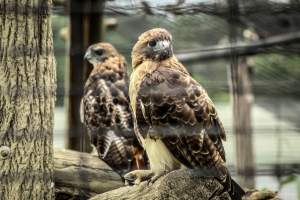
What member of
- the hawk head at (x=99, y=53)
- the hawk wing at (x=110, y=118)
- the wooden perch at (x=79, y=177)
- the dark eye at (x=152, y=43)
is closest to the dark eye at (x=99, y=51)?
the hawk head at (x=99, y=53)

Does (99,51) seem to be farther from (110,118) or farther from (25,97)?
(25,97)

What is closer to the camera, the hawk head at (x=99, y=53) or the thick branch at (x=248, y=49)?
the thick branch at (x=248, y=49)

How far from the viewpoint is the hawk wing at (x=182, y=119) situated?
262cm

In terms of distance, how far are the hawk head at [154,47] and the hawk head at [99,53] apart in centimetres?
87

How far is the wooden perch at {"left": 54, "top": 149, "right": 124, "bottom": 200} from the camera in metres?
2.94

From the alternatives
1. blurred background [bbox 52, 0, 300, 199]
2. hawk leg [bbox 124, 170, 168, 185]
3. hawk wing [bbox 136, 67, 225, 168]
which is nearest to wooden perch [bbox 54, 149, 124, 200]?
hawk leg [bbox 124, 170, 168, 185]

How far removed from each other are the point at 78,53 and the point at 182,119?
1.46 metres

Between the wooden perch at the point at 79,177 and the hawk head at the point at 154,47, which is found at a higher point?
the hawk head at the point at 154,47

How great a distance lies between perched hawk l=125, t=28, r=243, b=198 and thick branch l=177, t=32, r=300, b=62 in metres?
0.22

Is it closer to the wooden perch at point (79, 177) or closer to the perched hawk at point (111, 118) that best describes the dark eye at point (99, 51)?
the perched hawk at point (111, 118)

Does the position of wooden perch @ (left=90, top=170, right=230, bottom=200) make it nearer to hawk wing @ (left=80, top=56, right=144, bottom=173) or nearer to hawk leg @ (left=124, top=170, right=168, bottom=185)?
hawk leg @ (left=124, top=170, right=168, bottom=185)

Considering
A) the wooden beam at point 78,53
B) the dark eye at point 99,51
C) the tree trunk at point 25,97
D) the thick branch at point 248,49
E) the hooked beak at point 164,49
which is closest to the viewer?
the tree trunk at point 25,97

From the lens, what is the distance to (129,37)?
16.4 ft

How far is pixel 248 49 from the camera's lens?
3.40m
